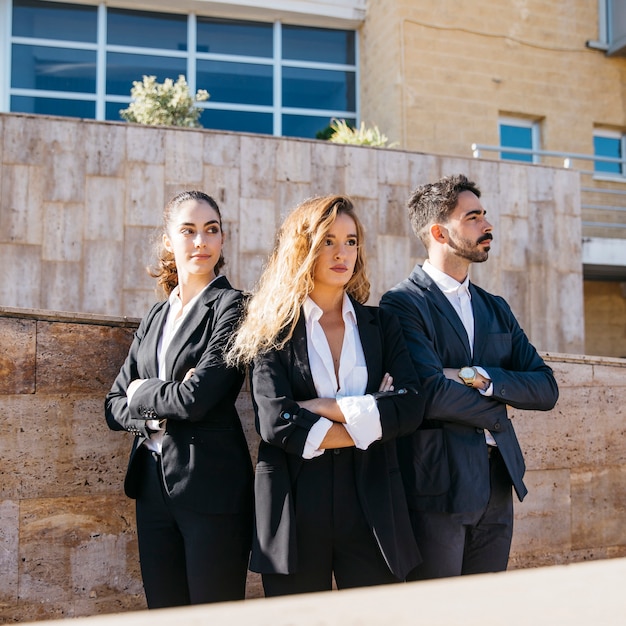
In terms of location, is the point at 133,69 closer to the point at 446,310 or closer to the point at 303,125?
the point at 303,125

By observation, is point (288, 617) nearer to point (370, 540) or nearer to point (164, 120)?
point (370, 540)

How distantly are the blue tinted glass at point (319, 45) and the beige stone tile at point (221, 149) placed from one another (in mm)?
5251

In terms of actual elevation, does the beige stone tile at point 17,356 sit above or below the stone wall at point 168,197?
below

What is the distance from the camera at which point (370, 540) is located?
2439 millimetres

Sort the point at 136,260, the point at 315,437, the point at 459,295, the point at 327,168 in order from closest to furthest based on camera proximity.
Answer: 1. the point at 315,437
2. the point at 459,295
3. the point at 136,260
4. the point at 327,168

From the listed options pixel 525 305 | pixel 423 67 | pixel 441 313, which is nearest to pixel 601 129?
pixel 423 67

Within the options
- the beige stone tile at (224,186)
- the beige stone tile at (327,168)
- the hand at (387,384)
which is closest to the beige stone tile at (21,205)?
the beige stone tile at (224,186)

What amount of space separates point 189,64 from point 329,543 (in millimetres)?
10954

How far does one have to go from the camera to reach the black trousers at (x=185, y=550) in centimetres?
255

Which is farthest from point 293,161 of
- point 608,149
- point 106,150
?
point 608,149

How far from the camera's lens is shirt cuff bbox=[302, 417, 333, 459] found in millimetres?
2400

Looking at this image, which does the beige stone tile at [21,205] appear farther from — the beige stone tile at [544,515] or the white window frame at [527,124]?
the white window frame at [527,124]

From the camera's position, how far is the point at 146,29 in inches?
473

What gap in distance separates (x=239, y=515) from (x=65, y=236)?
5495mm
